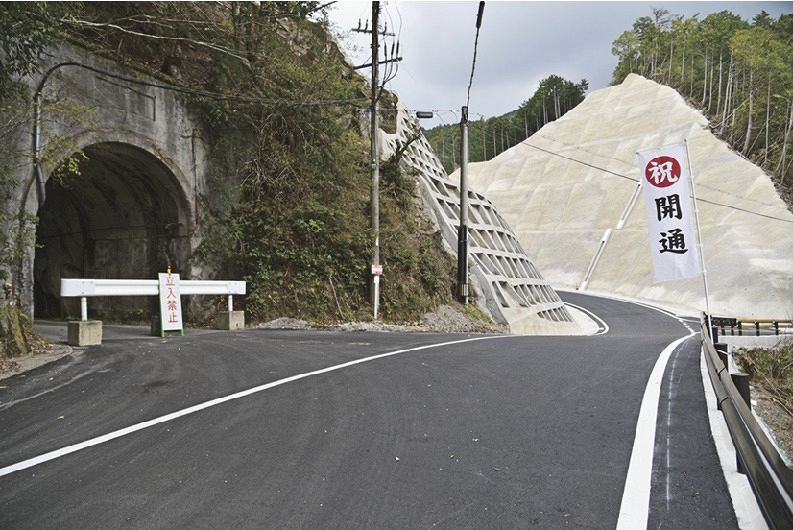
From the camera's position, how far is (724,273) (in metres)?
36.8

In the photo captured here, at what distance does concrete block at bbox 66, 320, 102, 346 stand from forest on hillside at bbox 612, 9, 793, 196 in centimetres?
4981

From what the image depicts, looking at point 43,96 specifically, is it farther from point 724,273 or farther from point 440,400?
point 724,273

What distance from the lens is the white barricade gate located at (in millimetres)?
9453

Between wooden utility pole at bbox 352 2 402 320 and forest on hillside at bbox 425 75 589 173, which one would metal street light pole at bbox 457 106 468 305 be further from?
forest on hillside at bbox 425 75 589 173

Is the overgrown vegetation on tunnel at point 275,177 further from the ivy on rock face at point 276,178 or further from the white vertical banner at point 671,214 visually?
the white vertical banner at point 671,214

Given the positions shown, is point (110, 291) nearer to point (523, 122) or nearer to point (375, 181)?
point (375, 181)

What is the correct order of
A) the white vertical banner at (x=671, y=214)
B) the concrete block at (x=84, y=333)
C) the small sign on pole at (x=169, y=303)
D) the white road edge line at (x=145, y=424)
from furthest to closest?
1. the small sign on pole at (x=169, y=303)
2. the white vertical banner at (x=671, y=214)
3. the concrete block at (x=84, y=333)
4. the white road edge line at (x=145, y=424)

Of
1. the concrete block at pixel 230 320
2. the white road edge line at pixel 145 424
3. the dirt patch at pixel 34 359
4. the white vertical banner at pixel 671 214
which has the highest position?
the white vertical banner at pixel 671 214

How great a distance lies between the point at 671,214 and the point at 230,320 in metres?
10.6

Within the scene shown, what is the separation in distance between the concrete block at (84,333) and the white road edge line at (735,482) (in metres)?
9.77

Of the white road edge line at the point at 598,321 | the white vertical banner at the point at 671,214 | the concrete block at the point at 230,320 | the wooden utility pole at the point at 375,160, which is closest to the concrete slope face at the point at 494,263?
the white road edge line at the point at 598,321

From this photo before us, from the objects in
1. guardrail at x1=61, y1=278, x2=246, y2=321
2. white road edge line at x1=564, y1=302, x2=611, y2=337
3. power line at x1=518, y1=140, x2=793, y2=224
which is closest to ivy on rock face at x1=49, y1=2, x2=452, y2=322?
guardrail at x1=61, y1=278, x2=246, y2=321

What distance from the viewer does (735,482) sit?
3.19 m

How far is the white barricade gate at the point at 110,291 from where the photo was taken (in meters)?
9.45
